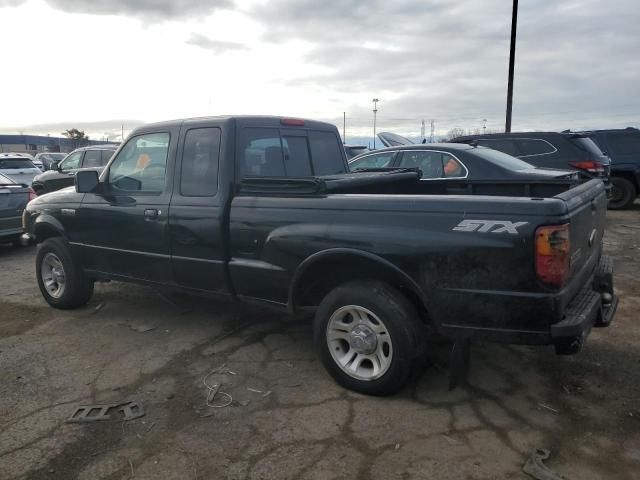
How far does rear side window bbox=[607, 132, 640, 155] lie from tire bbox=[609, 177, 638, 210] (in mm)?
666

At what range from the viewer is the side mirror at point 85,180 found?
15.9ft

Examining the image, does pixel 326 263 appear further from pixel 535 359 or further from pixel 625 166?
pixel 625 166

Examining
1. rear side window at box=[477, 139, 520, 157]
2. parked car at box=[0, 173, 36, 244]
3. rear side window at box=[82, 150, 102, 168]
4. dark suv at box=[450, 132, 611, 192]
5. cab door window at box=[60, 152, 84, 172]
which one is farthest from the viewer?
cab door window at box=[60, 152, 84, 172]

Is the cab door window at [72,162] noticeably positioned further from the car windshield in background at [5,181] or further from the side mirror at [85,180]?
the side mirror at [85,180]

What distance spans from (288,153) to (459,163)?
11.4ft

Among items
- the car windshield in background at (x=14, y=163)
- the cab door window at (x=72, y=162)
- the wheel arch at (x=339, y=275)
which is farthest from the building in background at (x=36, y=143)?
the wheel arch at (x=339, y=275)

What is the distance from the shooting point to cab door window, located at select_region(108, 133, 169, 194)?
4.53 metres

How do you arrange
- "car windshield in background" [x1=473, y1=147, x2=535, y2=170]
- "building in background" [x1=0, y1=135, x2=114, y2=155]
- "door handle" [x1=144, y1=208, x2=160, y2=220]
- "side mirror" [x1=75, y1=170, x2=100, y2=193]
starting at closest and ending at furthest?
"door handle" [x1=144, y1=208, x2=160, y2=220] → "side mirror" [x1=75, y1=170, x2=100, y2=193] → "car windshield in background" [x1=473, y1=147, x2=535, y2=170] → "building in background" [x1=0, y1=135, x2=114, y2=155]

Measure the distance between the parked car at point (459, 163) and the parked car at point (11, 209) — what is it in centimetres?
581

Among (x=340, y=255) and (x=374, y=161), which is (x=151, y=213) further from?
(x=374, y=161)

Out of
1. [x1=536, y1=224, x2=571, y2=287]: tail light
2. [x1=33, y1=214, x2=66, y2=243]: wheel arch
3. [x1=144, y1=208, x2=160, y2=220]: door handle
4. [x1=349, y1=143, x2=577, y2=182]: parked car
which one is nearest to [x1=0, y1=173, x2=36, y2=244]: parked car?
[x1=33, y1=214, x2=66, y2=243]: wheel arch

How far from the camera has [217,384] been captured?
373 cm

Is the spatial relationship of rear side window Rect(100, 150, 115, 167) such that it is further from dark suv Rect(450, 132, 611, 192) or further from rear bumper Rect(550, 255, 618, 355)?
rear bumper Rect(550, 255, 618, 355)

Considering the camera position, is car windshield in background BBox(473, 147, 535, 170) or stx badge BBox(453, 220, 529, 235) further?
car windshield in background BBox(473, 147, 535, 170)
